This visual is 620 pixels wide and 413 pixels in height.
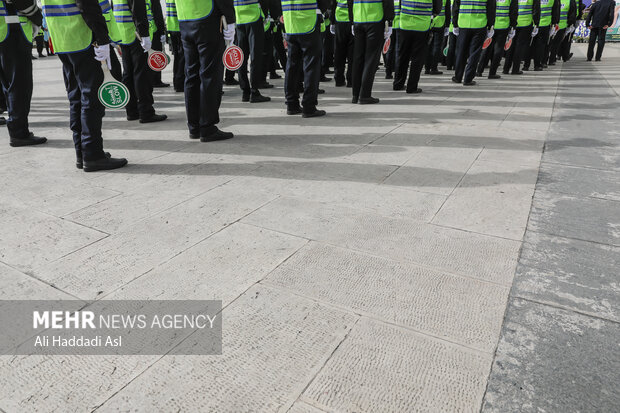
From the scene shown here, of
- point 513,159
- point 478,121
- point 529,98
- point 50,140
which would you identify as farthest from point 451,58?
point 50,140

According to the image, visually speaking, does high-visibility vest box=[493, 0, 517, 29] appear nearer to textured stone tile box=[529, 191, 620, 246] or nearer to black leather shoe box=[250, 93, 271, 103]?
black leather shoe box=[250, 93, 271, 103]

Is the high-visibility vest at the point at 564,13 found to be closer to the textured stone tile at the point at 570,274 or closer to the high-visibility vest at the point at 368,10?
the high-visibility vest at the point at 368,10

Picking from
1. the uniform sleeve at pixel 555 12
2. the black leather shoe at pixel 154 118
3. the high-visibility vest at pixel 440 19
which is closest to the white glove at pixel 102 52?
the black leather shoe at pixel 154 118

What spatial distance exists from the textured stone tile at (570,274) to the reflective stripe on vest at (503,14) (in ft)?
27.2

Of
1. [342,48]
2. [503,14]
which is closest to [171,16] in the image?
[342,48]

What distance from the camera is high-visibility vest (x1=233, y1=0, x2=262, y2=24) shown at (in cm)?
646

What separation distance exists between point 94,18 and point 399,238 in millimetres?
3073

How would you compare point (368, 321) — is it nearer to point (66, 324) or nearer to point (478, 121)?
point (66, 324)

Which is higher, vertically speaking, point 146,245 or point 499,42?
point 499,42

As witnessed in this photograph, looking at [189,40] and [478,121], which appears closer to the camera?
[189,40]

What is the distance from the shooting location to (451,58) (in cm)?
1295

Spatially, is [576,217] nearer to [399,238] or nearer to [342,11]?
[399,238]

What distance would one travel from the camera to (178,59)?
880 cm

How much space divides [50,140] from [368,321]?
4.94 m
